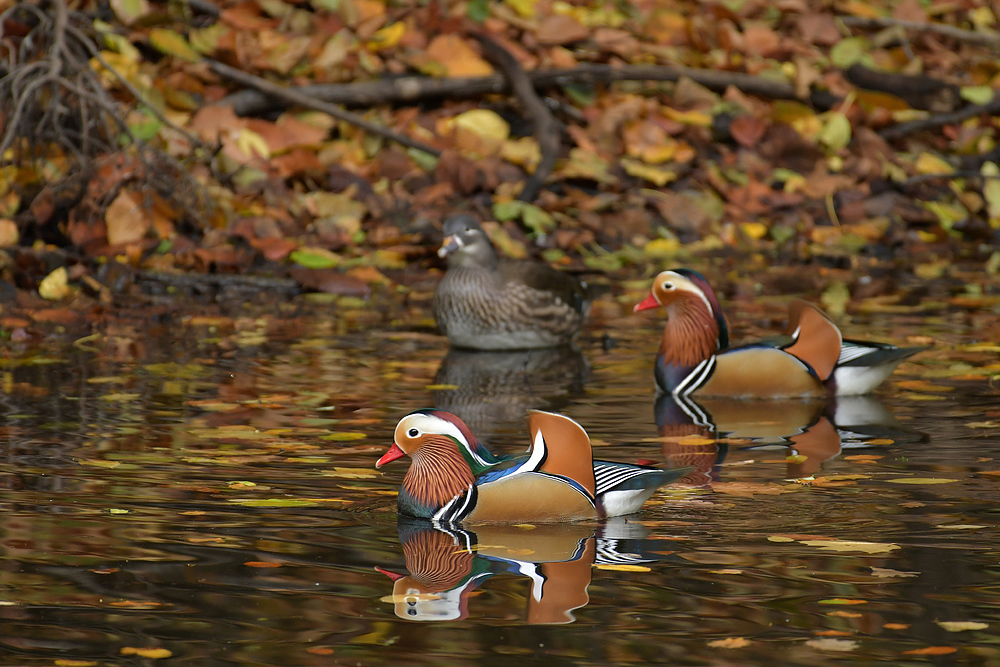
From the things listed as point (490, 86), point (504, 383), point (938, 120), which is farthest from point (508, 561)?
point (938, 120)

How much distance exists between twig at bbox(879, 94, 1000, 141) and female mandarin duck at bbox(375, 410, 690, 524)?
1016cm

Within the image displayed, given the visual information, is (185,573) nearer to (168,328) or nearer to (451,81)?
(168,328)

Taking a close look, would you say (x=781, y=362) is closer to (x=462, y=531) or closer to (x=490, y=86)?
(x=462, y=531)

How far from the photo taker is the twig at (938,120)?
14.3m

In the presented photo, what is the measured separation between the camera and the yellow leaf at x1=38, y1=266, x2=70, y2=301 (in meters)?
9.65

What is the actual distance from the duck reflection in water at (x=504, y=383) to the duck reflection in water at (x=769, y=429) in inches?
24.6

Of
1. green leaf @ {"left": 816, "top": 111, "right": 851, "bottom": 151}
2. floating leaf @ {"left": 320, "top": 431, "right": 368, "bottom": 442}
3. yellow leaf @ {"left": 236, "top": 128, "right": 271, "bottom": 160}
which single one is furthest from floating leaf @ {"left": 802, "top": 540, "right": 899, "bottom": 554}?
green leaf @ {"left": 816, "top": 111, "right": 851, "bottom": 151}

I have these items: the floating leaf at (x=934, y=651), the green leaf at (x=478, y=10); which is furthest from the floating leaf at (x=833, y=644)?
the green leaf at (x=478, y=10)

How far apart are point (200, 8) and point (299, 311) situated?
16.2 feet

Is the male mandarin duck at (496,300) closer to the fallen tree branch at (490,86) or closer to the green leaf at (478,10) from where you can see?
the fallen tree branch at (490,86)

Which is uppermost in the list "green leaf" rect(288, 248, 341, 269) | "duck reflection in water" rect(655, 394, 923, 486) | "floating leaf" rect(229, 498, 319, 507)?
"green leaf" rect(288, 248, 341, 269)

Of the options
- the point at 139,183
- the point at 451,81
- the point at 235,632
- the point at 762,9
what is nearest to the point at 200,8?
the point at 451,81

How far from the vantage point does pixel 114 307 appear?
946cm

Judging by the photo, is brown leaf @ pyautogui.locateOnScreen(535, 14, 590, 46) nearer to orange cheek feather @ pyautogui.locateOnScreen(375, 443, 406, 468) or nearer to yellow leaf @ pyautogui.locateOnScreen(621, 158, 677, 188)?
yellow leaf @ pyautogui.locateOnScreen(621, 158, 677, 188)
